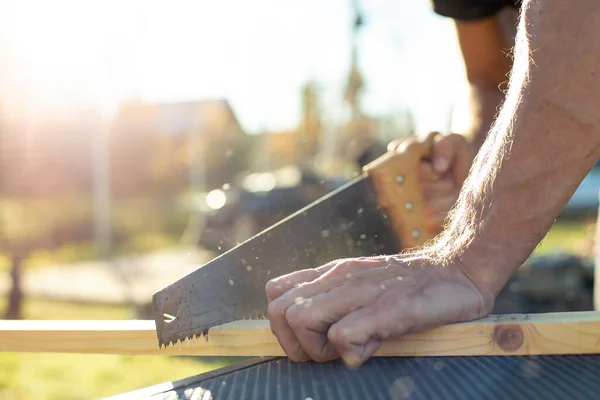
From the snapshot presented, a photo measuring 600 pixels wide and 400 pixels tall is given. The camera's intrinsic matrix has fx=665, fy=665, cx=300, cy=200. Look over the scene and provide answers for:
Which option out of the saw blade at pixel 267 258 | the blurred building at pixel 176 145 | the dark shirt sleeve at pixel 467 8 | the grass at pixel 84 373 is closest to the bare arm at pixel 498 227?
the saw blade at pixel 267 258

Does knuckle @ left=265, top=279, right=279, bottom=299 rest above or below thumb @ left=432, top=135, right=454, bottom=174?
below

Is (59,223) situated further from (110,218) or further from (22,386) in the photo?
(22,386)

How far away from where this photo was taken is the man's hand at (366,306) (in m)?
1.42

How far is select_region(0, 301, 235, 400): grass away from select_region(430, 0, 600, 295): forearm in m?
3.94

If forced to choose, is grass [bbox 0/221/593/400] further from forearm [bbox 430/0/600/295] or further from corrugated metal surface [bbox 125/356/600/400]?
forearm [bbox 430/0/600/295]

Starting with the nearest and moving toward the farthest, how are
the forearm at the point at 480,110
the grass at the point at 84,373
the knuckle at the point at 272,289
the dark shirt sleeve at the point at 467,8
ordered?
the knuckle at the point at 272,289 → the forearm at the point at 480,110 → the dark shirt sleeve at the point at 467,8 → the grass at the point at 84,373

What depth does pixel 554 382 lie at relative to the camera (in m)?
1.29

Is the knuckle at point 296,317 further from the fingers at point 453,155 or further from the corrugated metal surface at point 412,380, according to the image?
the fingers at point 453,155

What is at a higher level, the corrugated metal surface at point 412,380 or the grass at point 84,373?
the grass at point 84,373

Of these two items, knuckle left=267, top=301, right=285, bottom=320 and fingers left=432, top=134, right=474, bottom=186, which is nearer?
knuckle left=267, top=301, right=285, bottom=320

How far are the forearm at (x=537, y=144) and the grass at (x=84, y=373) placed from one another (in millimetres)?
3945

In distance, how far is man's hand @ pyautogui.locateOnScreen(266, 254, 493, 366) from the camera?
1418 millimetres

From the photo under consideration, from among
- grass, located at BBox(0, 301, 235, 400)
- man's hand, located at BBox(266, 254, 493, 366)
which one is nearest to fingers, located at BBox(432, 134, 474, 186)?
man's hand, located at BBox(266, 254, 493, 366)

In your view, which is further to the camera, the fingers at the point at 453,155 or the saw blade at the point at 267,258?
the fingers at the point at 453,155
